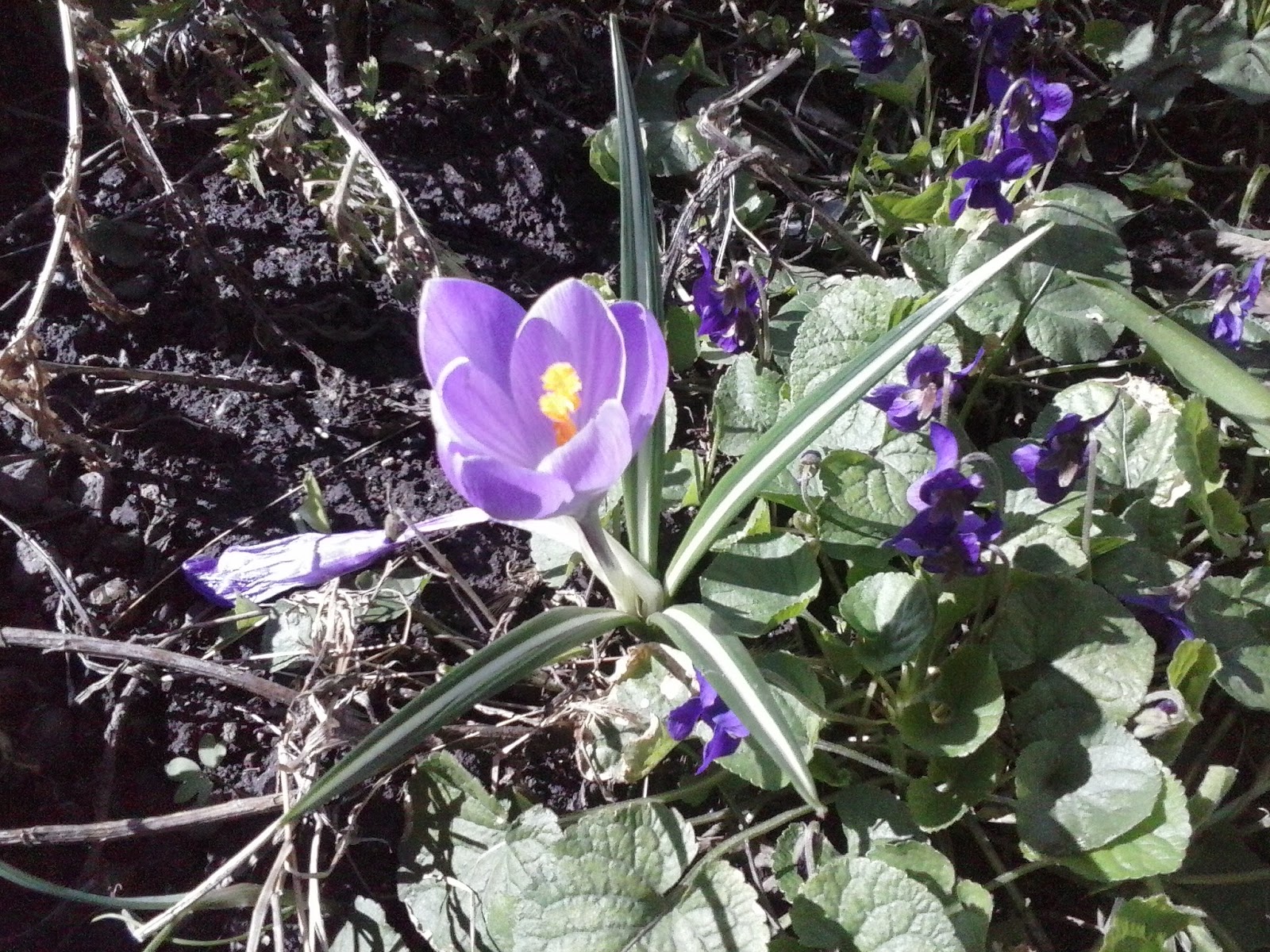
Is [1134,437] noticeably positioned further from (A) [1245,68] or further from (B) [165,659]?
(B) [165,659]

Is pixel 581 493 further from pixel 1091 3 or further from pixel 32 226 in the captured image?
pixel 1091 3

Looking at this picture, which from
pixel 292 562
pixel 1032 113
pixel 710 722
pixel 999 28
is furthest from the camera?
pixel 999 28

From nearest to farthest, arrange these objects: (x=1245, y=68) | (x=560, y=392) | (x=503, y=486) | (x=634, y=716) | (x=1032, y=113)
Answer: (x=503, y=486), (x=560, y=392), (x=634, y=716), (x=1032, y=113), (x=1245, y=68)

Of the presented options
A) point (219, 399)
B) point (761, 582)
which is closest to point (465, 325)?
point (761, 582)

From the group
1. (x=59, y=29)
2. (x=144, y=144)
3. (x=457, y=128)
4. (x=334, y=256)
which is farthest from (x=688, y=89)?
(x=59, y=29)

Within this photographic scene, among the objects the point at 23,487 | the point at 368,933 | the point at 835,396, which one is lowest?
the point at 368,933

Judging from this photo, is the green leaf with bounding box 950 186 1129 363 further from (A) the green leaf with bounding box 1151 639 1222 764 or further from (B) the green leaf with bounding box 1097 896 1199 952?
(B) the green leaf with bounding box 1097 896 1199 952
